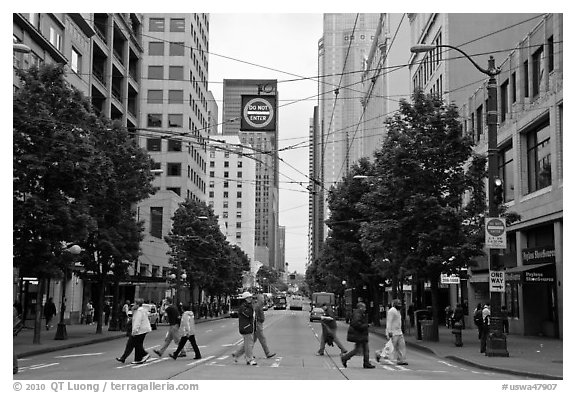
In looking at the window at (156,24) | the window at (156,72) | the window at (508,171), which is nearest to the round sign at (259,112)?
the window at (508,171)

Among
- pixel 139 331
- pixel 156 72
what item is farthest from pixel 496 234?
pixel 156 72

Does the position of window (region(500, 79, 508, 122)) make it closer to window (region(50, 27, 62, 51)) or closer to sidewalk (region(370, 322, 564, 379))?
sidewalk (region(370, 322, 564, 379))

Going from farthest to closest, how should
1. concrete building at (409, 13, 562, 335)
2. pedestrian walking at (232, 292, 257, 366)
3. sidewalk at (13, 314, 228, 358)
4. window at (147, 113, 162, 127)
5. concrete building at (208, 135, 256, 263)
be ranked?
concrete building at (208, 135, 256, 263) → window at (147, 113, 162, 127) → concrete building at (409, 13, 562, 335) → sidewalk at (13, 314, 228, 358) → pedestrian walking at (232, 292, 257, 366)

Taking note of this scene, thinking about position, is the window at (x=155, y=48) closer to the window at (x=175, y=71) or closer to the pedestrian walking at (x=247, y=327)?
the window at (x=175, y=71)

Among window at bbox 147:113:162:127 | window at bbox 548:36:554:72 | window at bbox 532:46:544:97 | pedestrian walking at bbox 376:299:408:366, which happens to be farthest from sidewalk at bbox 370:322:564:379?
window at bbox 147:113:162:127

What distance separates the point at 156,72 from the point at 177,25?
6692 millimetres

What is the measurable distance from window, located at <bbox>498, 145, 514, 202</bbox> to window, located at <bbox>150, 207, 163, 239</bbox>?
47.7 m

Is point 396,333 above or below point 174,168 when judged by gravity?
below

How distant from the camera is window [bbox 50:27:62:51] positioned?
43438mm

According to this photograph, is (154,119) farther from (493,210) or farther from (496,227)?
(496,227)

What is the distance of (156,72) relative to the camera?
9225 centimetres

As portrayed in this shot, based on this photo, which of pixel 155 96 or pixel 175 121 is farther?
pixel 155 96
